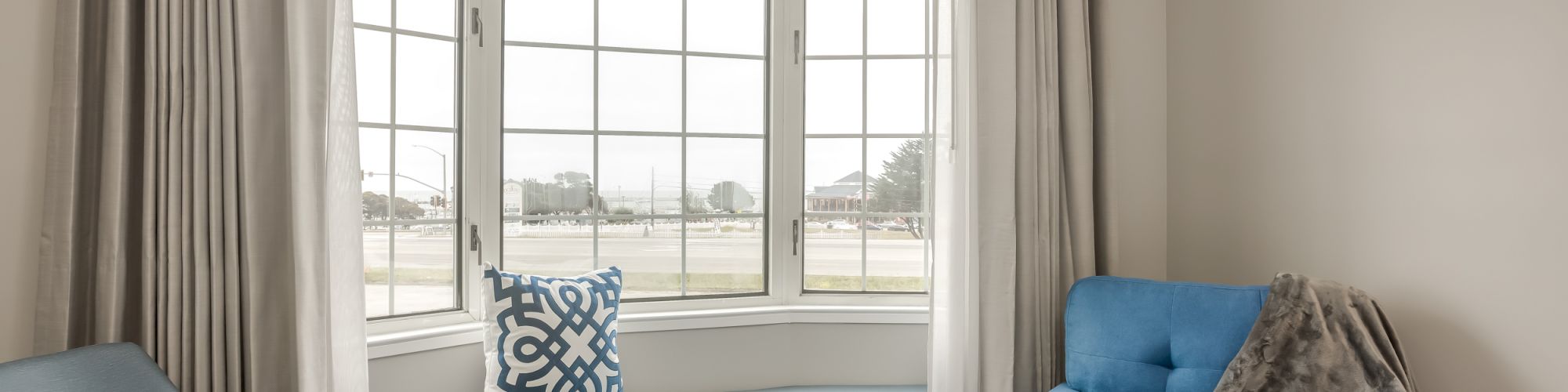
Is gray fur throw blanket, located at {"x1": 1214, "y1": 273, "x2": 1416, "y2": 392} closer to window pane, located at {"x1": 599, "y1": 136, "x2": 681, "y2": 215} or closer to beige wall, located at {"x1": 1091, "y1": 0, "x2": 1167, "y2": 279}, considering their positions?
beige wall, located at {"x1": 1091, "y1": 0, "x2": 1167, "y2": 279}

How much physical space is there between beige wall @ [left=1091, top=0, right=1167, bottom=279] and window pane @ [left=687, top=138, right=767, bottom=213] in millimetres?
1168

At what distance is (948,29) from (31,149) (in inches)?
86.2

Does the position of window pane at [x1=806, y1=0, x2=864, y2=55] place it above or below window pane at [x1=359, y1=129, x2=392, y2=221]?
above

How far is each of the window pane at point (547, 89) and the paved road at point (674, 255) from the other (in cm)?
37

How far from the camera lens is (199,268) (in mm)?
1668

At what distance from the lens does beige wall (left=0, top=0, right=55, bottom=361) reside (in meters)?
1.55

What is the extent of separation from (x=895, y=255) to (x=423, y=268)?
57.8 inches

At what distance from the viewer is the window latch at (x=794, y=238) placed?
2.56 meters

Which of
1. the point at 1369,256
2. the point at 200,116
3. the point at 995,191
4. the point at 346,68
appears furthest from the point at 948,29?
the point at 200,116

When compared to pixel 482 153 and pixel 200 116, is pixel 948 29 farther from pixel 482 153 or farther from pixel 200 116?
pixel 200 116

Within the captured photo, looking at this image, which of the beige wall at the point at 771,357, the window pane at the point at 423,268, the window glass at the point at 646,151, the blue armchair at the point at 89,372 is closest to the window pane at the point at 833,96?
the window glass at the point at 646,151

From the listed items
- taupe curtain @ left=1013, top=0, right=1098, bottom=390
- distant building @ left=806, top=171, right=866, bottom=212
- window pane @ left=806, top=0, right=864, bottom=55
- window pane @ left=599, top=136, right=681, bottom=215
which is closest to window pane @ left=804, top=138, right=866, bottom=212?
distant building @ left=806, top=171, right=866, bottom=212

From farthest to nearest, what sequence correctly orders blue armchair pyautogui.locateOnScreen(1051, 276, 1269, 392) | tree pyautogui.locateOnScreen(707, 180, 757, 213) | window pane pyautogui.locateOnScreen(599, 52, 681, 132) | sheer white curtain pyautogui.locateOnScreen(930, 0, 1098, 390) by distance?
1. tree pyautogui.locateOnScreen(707, 180, 757, 213)
2. window pane pyautogui.locateOnScreen(599, 52, 681, 132)
3. sheer white curtain pyautogui.locateOnScreen(930, 0, 1098, 390)
4. blue armchair pyautogui.locateOnScreen(1051, 276, 1269, 392)

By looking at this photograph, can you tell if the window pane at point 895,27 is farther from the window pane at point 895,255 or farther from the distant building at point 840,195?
the window pane at point 895,255
